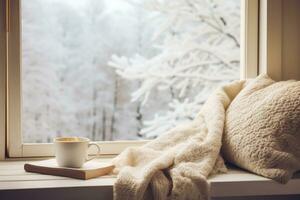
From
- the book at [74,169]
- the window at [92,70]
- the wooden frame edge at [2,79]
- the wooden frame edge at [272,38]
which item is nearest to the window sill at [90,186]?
the book at [74,169]

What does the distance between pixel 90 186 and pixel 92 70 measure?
0.61 metres

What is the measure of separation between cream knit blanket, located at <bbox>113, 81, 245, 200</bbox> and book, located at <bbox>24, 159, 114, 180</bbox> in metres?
0.05

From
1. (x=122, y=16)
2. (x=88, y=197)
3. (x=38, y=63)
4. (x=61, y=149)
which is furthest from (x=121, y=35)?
Answer: (x=88, y=197)

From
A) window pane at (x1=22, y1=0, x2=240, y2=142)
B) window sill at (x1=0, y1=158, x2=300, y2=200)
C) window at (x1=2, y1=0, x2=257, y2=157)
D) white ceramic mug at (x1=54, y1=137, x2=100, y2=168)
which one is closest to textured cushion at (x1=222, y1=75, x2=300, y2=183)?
window sill at (x1=0, y1=158, x2=300, y2=200)

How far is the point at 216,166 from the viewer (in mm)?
1290

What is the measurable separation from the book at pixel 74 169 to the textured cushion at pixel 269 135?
1.26ft

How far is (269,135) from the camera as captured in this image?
4.00 feet

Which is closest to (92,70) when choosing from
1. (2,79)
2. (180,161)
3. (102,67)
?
(102,67)

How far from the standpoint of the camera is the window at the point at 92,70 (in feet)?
4.94

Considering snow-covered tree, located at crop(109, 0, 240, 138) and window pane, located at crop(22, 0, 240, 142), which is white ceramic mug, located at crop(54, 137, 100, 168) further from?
snow-covered tree, located at crop(109, 0, 240, 138)

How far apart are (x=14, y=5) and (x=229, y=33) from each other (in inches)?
46.3

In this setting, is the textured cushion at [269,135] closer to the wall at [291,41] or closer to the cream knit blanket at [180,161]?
the cream knit blanket at [180,161]

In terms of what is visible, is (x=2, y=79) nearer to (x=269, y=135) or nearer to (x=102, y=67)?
(x=102, y=67)

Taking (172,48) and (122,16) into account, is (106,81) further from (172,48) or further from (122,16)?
(172,48)
